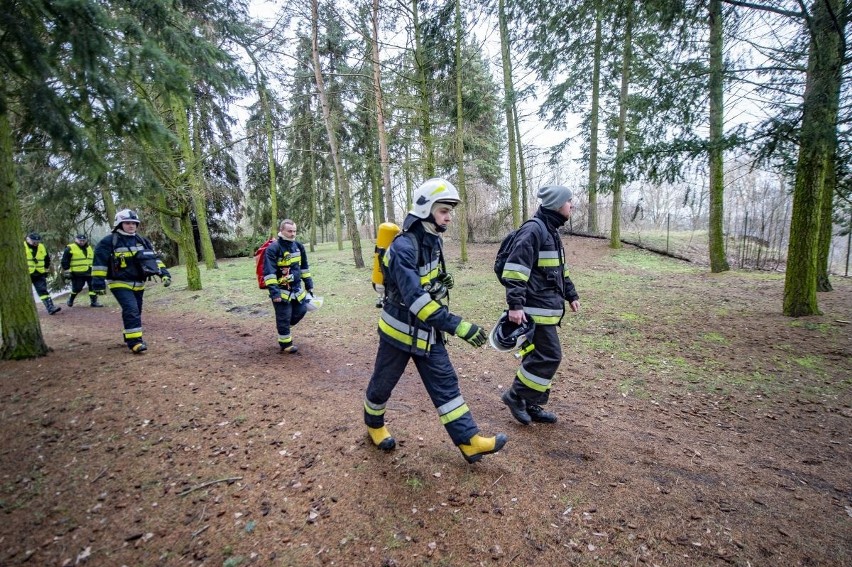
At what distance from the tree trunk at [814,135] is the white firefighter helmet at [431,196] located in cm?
550

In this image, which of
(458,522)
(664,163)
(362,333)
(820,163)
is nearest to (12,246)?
(362,333)

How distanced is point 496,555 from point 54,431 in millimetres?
4383

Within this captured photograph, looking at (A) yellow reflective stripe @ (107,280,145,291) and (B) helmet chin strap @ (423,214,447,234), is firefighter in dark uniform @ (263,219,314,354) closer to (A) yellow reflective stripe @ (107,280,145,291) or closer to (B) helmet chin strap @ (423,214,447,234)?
(A) yellow reflective stripe @ (107,280,145,291)

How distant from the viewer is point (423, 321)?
9.58 ft

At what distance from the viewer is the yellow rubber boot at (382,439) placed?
3.50m

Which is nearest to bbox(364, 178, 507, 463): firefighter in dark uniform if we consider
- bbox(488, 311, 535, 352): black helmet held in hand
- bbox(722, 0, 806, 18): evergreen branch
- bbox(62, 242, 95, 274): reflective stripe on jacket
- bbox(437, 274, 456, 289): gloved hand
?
bbox(437, 274, 456, 289): gloved hand

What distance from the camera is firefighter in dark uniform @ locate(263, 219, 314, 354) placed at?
19.7 feet

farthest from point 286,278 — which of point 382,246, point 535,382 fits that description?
point 535,382

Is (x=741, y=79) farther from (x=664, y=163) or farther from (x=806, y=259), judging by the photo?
(x=806, y=259)

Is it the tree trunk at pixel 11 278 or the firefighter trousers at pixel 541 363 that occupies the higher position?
the tree trunk at pixel 11 278

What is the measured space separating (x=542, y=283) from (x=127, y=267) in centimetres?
648

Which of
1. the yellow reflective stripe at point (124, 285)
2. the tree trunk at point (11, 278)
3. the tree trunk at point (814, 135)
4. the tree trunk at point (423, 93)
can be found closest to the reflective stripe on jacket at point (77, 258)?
the tree trunk at point (11, 278)

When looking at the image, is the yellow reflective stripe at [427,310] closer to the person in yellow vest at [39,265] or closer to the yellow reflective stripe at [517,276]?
the yellow reflective stripe at [517,276]

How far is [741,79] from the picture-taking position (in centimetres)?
598
